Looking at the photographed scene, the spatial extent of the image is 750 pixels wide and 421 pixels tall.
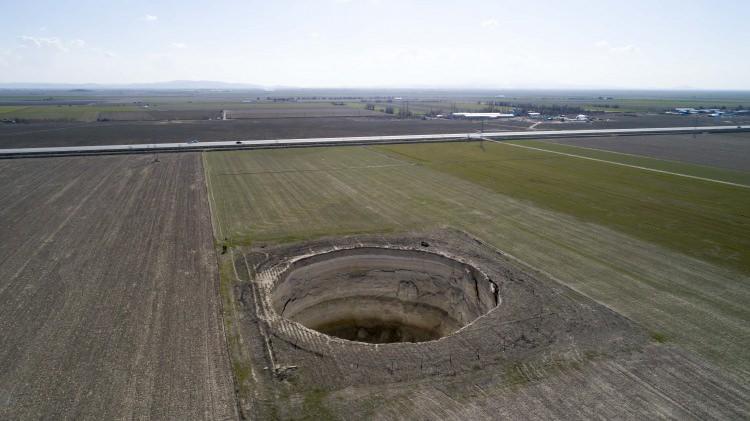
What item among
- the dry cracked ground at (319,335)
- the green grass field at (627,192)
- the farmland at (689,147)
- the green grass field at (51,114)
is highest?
the green grass field at (51,114)

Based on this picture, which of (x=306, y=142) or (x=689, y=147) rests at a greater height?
(x=306, y=142)

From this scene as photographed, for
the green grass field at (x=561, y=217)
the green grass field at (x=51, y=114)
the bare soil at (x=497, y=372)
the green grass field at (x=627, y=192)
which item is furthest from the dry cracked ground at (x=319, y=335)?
the green grass field at (x=51, y=114)

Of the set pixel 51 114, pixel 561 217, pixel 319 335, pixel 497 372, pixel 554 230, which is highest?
pixel 51 114

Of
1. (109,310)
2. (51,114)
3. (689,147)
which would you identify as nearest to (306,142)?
(109,310)

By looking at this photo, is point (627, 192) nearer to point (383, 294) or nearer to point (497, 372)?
A: point (383, 294)

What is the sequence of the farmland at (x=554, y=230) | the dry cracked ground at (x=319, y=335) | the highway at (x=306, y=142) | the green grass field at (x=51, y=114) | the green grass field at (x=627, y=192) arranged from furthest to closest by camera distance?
the green grass field at (x=51, y=114), the highway at (x=306, y=142), the green grass field at (x=627, y=192), the farmland at (x=554, y=230), the dry cracked ground at (x=319, y=335)

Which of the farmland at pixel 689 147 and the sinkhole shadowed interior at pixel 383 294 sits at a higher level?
the farmland at pixel 689 147

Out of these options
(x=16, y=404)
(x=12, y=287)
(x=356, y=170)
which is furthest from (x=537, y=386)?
(x=356, y=170)

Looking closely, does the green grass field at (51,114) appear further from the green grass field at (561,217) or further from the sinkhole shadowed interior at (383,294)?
the sinkhole shadowed interior at (383,294)

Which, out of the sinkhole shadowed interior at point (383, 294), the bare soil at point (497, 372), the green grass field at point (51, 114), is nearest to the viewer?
the bare soil at point (497, 372)
